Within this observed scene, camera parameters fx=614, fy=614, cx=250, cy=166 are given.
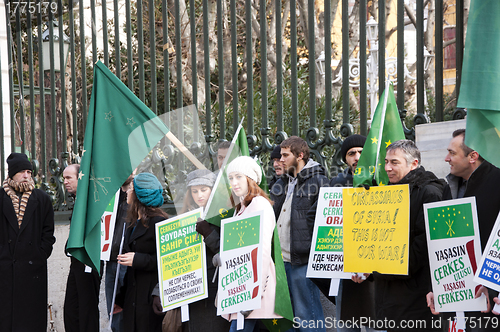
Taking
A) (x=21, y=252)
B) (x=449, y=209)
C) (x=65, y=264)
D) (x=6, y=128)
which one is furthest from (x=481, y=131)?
(x=6, y=128)

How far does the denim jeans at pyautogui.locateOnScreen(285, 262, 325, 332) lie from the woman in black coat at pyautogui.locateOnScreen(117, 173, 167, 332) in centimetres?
112

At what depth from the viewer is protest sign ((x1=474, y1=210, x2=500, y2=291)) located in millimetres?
3426

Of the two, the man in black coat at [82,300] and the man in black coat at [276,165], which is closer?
the man in black coat at [276,165]

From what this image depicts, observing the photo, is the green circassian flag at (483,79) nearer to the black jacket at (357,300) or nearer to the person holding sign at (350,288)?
the person holding sign at (350,288)

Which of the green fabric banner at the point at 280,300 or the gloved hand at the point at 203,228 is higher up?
the gloved hand at the point at 203,228

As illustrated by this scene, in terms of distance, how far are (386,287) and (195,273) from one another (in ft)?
5.05

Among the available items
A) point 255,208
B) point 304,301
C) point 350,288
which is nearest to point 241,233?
point 255,208

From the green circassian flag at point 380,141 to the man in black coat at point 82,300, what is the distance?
9.44ft

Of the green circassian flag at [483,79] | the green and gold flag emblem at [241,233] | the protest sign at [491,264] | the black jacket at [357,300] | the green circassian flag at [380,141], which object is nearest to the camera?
the green circassian flag at [483,79]

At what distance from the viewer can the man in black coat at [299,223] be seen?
16.4ft

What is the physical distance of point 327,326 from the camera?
17.5ft

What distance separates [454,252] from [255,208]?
1.50 meters

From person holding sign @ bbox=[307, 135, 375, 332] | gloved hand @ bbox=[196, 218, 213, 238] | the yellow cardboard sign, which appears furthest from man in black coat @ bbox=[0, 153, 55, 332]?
the yellow cardboard sign

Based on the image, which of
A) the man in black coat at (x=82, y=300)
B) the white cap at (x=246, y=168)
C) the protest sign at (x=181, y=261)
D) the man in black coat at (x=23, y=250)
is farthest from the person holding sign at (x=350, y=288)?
the man in black coat at (x=23, y=250)
